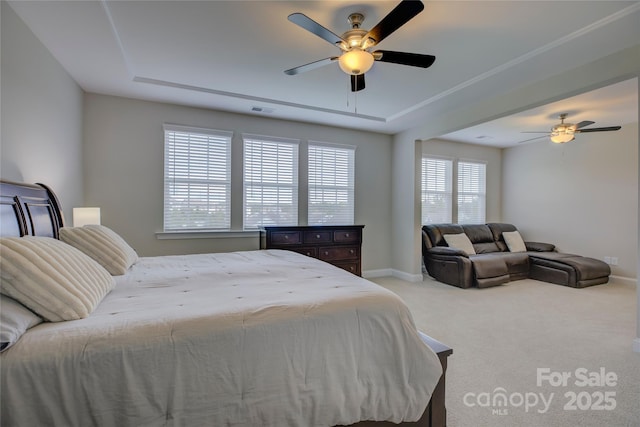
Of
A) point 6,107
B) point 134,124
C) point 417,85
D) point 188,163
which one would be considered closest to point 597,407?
point 417,85

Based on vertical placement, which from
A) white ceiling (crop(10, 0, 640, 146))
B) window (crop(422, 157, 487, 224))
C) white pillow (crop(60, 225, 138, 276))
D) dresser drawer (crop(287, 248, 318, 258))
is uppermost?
white ceiling (crop(10, 0, 640, 146))

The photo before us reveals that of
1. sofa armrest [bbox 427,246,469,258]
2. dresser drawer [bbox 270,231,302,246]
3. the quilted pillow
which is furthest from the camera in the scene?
sofa armrest [bbox 427,246,469,258]

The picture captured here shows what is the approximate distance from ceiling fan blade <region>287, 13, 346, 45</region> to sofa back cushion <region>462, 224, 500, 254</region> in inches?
199

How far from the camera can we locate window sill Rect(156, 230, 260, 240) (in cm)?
398

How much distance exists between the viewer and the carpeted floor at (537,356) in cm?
186

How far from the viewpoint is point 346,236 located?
455cm

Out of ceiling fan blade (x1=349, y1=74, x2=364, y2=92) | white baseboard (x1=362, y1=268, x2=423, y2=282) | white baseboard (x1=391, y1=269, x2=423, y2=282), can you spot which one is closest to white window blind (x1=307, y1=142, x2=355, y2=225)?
white baseboard (x1=362, y1=268, x2=423, y2=282)

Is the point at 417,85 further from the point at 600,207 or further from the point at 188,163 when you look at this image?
the point at 600,207

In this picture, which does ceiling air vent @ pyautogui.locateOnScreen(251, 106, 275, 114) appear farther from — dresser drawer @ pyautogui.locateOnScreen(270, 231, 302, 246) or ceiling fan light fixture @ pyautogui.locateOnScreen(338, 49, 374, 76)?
ceiling fan light fixture @ pyautogui.locateOnScreen(338, 49, 374, 76)

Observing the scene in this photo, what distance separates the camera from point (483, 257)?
5.00m

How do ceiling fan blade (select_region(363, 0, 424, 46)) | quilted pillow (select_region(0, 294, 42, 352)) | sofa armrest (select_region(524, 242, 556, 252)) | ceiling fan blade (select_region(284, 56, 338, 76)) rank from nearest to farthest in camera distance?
1. quilted pillow (select_region(0, 294, 42, 352))
2. ceiling fan blade (select_region(363, 0, 424, 46))
3. ceiling fan blade (select_region(284, 56, 338, 76))
4. sofa armrest (select_region(524, 242, 556, 252))

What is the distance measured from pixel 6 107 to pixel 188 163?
6.96 feet

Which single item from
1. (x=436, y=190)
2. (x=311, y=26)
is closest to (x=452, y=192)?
(x=436, y=190)

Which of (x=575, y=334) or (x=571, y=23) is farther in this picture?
(x=575, y=334)
